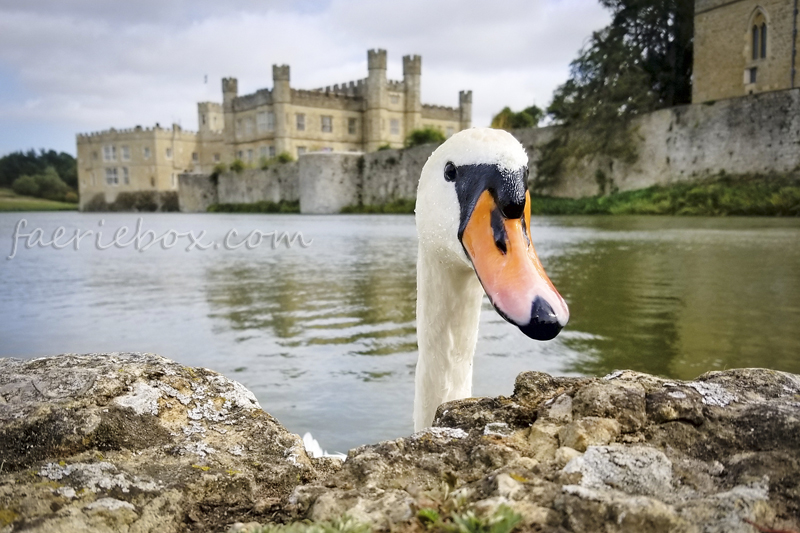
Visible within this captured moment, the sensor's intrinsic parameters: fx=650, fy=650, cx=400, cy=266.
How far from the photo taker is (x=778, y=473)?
102cm

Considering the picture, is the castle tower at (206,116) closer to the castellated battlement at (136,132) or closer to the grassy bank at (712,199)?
the castellated battlement at (136,132)

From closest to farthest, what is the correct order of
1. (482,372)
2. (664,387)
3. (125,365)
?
1. (664,387)
2. (125,365)
3. (482,372)

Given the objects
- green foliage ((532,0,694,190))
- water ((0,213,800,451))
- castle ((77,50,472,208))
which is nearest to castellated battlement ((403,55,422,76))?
castle ((77,50,472,208))

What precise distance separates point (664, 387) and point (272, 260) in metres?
11.7

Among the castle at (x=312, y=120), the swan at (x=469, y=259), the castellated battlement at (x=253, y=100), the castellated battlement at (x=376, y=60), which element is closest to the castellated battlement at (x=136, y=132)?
the castle at (x=312, y=120)

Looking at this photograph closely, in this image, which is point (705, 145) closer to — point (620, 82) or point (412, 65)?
point (620, 82)

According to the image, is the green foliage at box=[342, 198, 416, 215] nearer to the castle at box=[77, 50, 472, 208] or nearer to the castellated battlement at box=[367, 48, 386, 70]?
the castle at box=[77, 50, 472, 208]

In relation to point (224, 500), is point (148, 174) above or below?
above

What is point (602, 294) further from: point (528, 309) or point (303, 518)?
point (303, 518)

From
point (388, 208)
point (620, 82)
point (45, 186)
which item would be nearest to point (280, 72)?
point (388, 208)

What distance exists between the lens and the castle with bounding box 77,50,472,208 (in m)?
53.5

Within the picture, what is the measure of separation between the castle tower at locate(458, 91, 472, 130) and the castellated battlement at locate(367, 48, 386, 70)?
11008mm

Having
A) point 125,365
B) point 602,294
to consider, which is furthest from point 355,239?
point 125,365

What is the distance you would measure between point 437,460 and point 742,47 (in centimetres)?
2914
